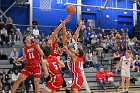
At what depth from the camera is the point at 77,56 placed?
10.2 m

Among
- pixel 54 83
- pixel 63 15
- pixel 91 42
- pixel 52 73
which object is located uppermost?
pixel 63 15

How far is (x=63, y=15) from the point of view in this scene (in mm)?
29406

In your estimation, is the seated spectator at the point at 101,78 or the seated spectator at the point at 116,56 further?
the seated spectator at the point at 116,56

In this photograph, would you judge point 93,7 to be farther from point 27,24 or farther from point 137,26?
point 27,24

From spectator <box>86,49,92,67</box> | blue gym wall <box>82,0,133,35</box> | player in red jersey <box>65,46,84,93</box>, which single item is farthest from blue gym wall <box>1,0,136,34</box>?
player in red jersey <box>65,46,84,93</box>

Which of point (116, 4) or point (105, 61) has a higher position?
point (116, 4)

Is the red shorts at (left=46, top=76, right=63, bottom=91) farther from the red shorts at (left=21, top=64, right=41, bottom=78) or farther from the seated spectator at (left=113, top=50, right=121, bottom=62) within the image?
the seated spectator at (left=113, top=50, right=121, bottom=62)

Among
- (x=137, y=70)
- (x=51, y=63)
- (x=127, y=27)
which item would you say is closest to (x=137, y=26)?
(x=127, y=27)

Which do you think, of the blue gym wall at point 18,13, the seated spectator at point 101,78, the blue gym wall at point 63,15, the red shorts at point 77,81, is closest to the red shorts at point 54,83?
the red shorts at point 77,81

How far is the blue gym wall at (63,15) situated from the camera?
2750 centimetres

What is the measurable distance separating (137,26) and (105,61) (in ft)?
31.2

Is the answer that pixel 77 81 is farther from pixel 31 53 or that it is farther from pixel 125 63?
pixel 125 63

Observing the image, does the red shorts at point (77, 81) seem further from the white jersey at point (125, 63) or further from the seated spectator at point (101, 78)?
the seated spectator at point (101, 78)

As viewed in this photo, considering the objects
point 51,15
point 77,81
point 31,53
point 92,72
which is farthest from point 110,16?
point 77,81
